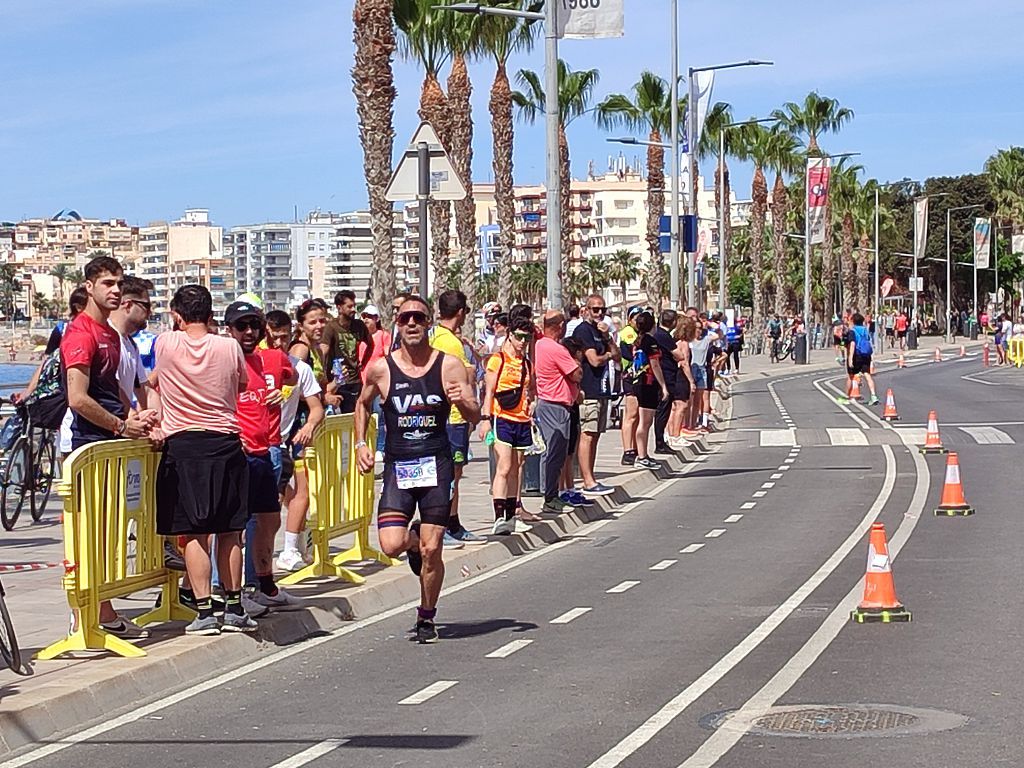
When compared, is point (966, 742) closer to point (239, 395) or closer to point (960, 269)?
point (239, 395)

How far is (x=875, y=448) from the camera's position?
2658cm

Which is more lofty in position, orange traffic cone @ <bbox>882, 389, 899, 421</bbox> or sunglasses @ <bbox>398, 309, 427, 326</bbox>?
sunglasses @ <bbox>398, 309, 427, 326</bbox>

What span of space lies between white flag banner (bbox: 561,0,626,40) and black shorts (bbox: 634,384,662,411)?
439cm

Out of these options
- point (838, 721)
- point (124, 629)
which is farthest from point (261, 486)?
point (838, 721)

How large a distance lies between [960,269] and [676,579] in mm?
121987

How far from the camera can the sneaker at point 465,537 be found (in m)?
14.8

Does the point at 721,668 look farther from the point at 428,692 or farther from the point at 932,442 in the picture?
the point at 932,442

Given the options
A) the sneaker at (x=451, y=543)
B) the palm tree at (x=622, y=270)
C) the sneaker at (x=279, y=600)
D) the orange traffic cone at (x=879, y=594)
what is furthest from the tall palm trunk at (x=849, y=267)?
the sneaker at (x=279, y=600)

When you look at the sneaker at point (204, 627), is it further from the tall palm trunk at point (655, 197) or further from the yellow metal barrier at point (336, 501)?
the tall palm trunk at point (655, 197)

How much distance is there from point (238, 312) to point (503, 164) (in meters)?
42.8

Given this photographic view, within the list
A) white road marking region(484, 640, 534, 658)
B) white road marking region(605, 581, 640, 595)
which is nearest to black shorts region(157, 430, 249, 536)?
white road marking region(484, 640, 534, 658)

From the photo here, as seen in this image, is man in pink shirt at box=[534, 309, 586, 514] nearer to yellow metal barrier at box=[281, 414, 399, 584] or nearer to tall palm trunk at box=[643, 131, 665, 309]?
yellow metal barrier at box=[281, 414, 399, 584]

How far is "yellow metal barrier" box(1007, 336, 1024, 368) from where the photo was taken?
61.8 meters

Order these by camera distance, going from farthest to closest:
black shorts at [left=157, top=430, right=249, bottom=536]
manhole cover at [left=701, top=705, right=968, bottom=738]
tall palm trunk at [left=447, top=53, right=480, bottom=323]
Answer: tall palm trunk at [left=447, top=53, right=480, bottom=323] → black shorts at [left=157, top=430, right=249, bottom=536] → manhole cover at [left=701, top=705, right=968, bottom=738]
